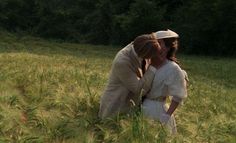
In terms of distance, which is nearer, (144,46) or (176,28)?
(144,46)

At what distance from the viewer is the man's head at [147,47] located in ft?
20.0

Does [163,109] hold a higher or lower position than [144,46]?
lower

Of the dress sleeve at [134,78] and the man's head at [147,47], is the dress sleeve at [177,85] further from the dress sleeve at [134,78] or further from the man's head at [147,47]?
the man's head at [147,47]


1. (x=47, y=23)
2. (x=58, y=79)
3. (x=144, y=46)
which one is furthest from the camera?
(x=47, y=23)

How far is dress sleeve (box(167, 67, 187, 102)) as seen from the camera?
20.4 feet

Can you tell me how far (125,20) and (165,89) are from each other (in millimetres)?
38336

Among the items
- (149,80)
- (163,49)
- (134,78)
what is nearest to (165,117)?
(149,80)

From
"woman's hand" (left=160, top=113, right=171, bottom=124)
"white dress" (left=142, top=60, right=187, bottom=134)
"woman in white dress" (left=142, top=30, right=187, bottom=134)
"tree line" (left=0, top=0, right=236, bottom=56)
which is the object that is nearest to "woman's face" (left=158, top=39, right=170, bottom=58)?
"woman in white dress" (left=142, top=30, right=187, bottom=134)

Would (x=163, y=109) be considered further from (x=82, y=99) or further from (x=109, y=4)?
(x=109, y=4)

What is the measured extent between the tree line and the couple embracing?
3207 centimetres

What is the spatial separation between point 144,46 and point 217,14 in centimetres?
3324

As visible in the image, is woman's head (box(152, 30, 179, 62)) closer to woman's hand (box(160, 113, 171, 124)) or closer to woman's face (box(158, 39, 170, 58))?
woman's face (box(158, 39, 170, 58))

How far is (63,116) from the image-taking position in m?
6.40

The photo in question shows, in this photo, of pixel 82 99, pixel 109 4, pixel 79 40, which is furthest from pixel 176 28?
pixel 82 99
